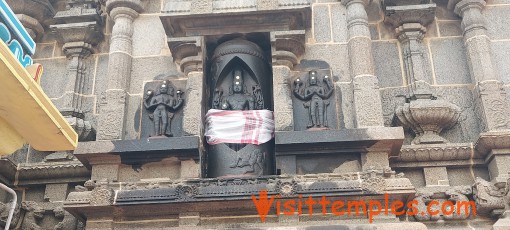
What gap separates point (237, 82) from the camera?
10750 millimetres

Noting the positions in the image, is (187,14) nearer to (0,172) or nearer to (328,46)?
(328,46)

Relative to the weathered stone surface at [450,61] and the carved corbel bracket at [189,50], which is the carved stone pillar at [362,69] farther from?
the carved corbel bracket at [189,50]

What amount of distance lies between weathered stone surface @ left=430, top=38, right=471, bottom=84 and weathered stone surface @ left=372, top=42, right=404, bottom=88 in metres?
0.67

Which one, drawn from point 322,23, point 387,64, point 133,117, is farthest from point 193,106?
point 387,64

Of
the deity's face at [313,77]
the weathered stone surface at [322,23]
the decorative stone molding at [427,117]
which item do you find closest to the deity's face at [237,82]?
the deity's face at [313,77]

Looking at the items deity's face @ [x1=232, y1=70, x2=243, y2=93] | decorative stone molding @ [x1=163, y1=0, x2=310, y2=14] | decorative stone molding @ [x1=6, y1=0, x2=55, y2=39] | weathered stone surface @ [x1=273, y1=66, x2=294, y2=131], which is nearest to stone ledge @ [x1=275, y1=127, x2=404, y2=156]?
weathered stone surface @ [x1=273, y1=66, x2=294, y2=131]

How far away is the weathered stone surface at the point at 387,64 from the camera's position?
1137 centimetres

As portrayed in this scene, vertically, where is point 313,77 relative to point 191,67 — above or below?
below

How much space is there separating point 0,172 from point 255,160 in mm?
4477

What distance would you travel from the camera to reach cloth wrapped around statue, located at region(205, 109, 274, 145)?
10141 millimetres

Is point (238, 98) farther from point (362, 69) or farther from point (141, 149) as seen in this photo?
point (362, 69)

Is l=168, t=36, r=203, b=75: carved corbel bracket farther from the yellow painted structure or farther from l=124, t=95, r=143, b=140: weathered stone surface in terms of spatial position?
the yellow painted structure

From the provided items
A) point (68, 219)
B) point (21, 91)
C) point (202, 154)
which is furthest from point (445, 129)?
point (21, 91)

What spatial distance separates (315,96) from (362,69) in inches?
36.6
